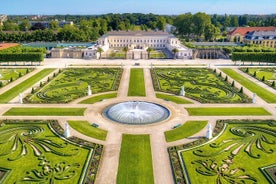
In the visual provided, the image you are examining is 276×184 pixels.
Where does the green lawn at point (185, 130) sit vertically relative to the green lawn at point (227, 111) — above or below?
below

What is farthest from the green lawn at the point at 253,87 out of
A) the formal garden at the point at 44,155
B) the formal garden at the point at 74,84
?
the formal garden at the point at 44,155

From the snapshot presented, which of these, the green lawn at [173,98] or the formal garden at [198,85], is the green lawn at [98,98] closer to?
the green lawn at [173,98]

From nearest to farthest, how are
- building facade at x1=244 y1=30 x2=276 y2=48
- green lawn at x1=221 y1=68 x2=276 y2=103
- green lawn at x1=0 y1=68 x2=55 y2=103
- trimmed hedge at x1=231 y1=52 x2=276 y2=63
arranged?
1. green lawn at x1=0 y1=68 x2=55 y2=103
2. green lawn at x1=221 y1=68 x2=276 y2=103
3. trimmed hedge at x1=231 y1=52 x2=276 y2=63
4. building facade at x1=244 y1=30 x2=276 y2=48

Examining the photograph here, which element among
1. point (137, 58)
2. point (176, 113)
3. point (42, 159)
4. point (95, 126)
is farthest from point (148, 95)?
point (137, 58)

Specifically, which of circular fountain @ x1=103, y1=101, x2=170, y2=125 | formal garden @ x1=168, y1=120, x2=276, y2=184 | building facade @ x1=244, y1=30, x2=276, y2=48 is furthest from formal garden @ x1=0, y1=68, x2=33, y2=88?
building facade @ x1=244, y1=30, x2=276, y2=48

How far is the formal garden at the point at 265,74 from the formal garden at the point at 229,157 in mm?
28253

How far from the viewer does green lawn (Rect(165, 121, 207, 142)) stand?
3422 cm

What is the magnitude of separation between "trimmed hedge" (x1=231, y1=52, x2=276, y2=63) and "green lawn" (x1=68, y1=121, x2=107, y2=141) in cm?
6380

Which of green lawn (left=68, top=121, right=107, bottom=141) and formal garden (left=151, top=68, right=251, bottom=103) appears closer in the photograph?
green lawn (left=68, top=121, right=107, bottom=141)

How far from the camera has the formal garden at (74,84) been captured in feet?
165

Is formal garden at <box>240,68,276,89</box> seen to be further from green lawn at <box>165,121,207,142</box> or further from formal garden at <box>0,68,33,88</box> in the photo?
formal garden at <box>0,68,33,88</box>

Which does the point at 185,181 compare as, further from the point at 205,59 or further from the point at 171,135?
the point at 205,59

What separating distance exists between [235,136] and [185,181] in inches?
490

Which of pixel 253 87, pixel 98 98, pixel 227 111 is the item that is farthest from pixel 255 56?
pixel 98 98
